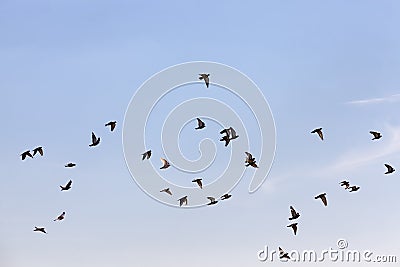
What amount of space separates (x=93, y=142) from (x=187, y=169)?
13.1ft

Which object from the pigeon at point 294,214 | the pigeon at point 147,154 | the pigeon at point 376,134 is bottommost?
the pigeon at point 294,214

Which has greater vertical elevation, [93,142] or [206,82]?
[206,82]

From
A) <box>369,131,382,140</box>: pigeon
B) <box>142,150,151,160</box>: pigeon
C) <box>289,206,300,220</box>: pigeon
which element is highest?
<box>369,131,382,140</box>: pigeon

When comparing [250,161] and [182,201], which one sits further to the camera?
[182,201]

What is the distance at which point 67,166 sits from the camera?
21953 millimetres

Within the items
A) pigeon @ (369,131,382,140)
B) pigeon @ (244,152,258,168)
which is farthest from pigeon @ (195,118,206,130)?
pigeon @ (369,131,382,140)

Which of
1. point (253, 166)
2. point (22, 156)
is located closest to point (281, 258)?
point (253, 166)

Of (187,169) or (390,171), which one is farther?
(187,169)

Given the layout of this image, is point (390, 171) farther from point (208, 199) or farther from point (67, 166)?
point (67, 166)

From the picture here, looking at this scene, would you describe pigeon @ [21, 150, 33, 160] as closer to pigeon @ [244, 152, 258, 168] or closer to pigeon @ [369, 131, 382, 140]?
pigeon @ [244, 152, 258, 168]

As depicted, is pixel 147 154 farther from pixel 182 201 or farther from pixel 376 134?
pixel 376 134

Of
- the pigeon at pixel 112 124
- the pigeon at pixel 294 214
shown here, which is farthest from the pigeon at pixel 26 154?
the pigeon at pixel 294 214

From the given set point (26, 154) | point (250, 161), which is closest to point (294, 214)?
point (250, 161)

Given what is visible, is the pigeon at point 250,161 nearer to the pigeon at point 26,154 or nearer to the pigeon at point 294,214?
the pigeon at point 294,214
